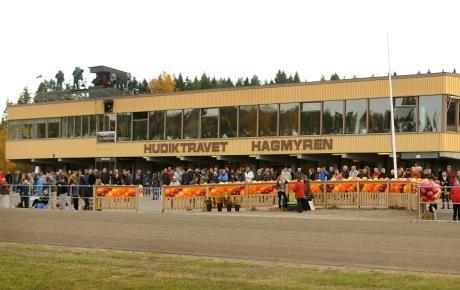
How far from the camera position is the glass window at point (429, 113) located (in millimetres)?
43156

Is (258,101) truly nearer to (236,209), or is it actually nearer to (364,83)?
(364,83)

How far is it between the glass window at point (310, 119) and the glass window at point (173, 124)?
9375mm

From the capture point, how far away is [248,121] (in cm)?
5106

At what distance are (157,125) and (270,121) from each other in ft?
29.6

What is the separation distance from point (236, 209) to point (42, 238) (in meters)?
13.1

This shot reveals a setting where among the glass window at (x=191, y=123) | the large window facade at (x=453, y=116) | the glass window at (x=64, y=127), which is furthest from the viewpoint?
the glass window at (x=64, y=127)

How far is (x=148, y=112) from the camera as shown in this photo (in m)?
55.8

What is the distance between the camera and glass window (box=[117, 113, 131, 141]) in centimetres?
5697

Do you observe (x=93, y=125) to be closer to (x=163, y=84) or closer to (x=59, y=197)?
(x=59, y=197)

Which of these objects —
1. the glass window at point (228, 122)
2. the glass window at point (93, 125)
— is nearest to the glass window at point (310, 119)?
the glass window at point (228, 122)

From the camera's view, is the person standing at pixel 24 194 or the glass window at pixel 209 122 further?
the glass window at pixel 209 122

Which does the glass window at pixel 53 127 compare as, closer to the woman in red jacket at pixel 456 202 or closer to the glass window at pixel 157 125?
the glass window at pixel 157 125

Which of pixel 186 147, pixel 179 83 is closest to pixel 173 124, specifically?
pixel 186 147

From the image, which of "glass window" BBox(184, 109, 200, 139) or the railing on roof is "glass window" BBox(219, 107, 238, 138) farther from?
the railing on roof
